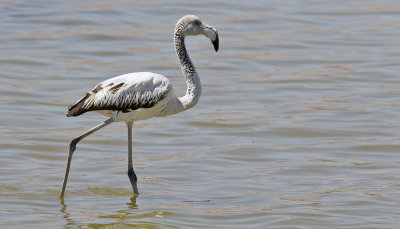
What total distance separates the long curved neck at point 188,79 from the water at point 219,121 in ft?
3.22

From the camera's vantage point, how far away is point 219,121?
13.2 meters

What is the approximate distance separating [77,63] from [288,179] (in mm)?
6877

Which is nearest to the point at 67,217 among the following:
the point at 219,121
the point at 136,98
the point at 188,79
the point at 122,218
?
the point at 122,218

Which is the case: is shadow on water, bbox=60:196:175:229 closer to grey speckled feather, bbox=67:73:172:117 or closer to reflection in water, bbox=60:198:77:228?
reflection in water, bbox=60:198:77:228

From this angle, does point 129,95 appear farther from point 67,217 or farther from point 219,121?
point 219,121

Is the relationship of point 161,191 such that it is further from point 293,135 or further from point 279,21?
point 279,21

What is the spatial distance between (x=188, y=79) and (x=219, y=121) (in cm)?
340

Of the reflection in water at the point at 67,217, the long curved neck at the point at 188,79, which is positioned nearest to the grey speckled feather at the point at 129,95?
the long curved neck at the point at 188,79

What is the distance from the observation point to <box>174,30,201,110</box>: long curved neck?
9.82m

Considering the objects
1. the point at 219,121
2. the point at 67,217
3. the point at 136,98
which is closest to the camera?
the point at 67,217

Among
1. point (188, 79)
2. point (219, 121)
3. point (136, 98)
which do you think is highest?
point (188, 79)

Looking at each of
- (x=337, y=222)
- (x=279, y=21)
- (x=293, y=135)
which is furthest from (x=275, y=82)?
(x=337, y=222)

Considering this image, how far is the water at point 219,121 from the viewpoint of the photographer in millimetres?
9547

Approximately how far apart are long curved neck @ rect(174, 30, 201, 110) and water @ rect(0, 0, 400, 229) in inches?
38.6
